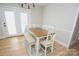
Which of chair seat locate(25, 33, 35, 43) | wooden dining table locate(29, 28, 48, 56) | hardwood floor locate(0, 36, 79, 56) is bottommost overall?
hardwood floor locate(0, 36, 79, 56)

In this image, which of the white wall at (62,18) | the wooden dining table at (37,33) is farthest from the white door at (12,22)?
the white wall at (62,18)

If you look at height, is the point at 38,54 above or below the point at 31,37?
below

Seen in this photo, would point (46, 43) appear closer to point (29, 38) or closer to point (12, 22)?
point (29, 38)

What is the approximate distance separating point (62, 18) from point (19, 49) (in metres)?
0.55

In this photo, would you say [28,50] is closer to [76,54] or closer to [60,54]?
[60,54]

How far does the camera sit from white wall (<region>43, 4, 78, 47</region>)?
2.88 ft

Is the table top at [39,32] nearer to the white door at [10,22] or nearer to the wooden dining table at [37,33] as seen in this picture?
the wooden dining table at [37,33]

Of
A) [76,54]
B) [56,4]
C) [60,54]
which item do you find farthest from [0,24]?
[76,54]

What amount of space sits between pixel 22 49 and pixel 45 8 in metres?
0.49

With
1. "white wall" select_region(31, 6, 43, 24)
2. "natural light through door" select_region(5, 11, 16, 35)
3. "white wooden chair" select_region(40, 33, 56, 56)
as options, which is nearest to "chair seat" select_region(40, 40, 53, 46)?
"white wooden chair" select_region(40, 33, 56, 56)

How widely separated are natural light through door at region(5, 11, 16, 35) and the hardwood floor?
0.08 metres

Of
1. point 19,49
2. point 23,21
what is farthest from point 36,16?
point 19,49

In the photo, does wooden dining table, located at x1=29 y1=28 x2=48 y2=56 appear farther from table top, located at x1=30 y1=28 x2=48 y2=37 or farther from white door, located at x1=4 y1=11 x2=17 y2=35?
white door, located at x1=4 y1=11 x2=17 y2=35

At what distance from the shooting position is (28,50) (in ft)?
3.23
